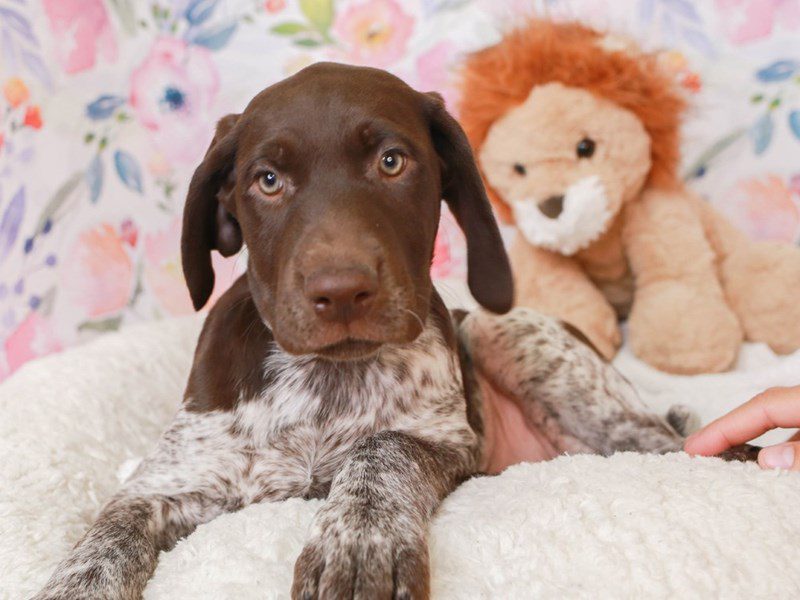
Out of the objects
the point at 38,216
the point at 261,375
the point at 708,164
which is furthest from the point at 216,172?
the point at 708,164

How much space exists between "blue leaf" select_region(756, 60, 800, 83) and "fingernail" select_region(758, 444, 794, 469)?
10.7 ft

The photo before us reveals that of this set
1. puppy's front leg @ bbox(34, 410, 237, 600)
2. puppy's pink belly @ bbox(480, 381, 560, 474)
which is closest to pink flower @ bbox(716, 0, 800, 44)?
puppy's pink belly @ bbox(480, 381, 560, 474)

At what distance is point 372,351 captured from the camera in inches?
85.0

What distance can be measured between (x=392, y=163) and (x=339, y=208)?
316 millimetres

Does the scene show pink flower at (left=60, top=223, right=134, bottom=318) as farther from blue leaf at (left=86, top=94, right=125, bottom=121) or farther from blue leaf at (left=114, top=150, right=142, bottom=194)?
blue leaf at (left=86, top=94, right=125, bottom=121)

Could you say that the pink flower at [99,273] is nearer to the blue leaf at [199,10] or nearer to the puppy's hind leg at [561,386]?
the blue leaf at [199,10]

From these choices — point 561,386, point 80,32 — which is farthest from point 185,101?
point 561,386

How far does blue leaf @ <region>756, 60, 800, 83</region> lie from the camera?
15.8ft

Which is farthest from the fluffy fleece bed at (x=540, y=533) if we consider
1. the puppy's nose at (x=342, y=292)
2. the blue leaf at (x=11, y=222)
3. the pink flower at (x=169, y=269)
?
the pink flower at (x=169, y=269)

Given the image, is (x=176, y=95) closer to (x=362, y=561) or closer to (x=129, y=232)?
(x=129, y=232)

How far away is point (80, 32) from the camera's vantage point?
472cm

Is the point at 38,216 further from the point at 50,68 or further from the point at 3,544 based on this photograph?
the point at 3,544

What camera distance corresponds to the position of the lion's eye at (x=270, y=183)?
2350mm

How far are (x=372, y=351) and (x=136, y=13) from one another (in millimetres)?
3724
